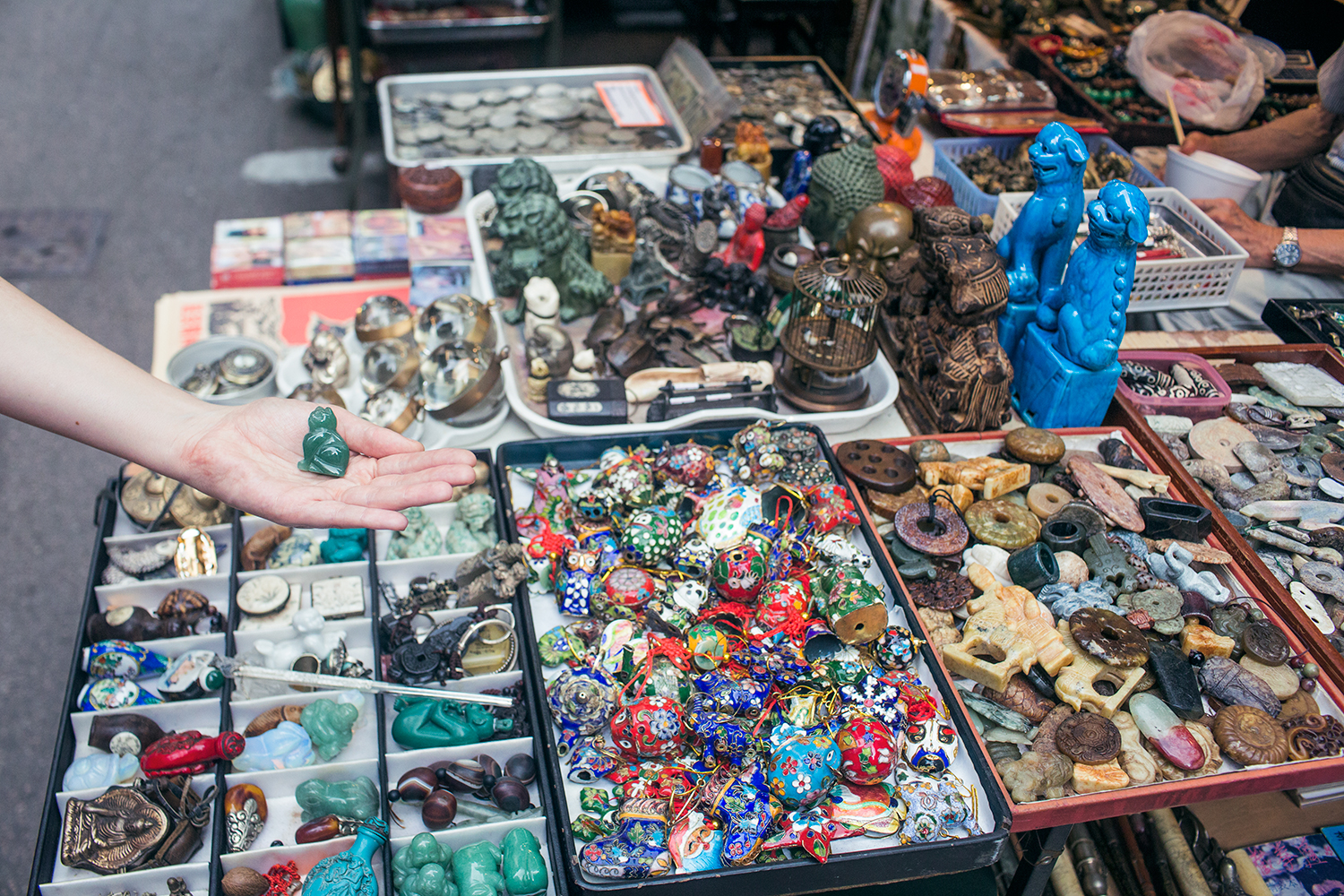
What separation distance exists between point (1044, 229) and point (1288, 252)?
4.06ft

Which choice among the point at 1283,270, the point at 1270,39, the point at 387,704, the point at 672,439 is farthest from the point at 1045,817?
the point at 1270,39

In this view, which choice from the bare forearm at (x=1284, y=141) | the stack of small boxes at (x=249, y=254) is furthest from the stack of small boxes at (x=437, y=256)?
the bare forearm at (x=1284, y=141)

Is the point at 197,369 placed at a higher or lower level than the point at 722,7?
lower

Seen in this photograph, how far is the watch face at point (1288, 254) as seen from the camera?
314 cm

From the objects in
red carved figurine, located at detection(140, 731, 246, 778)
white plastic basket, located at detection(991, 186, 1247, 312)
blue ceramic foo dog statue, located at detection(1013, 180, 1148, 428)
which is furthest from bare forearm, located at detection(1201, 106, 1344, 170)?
red carved figurine, located at detection(140, 731, 246, 778)

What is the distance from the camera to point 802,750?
1844mm

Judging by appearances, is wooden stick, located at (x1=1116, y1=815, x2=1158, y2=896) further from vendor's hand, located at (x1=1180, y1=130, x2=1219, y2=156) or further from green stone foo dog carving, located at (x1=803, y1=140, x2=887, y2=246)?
vendor's hand, located at (x1=1180, y1=130, x2=1219, y2=156)

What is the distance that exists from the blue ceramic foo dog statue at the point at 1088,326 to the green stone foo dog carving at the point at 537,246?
4.83ft

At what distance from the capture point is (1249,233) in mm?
3184

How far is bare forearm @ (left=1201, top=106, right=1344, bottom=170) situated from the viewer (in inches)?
136

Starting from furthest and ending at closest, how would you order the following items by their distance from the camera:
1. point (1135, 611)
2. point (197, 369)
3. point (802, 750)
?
point (197, 369), point (1135, 611), point (802, 750)

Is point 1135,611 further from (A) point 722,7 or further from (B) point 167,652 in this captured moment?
(A) point 722,7

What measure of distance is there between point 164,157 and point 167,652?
16.4 feet

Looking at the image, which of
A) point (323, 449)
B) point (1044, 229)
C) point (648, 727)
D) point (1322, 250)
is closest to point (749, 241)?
point (1044, 229)
